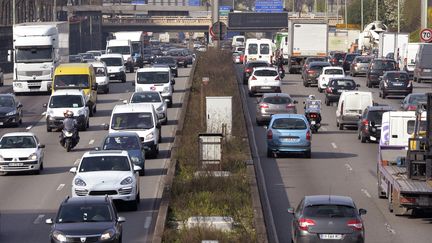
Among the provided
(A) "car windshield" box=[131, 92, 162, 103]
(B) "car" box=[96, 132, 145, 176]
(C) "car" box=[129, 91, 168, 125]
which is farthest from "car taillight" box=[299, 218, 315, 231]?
(A) "car windshield" box=[131, 92, 162, 103]

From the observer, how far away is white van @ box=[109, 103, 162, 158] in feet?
140

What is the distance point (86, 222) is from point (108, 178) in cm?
713

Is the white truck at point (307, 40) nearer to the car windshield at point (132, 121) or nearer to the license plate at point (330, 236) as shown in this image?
the car windshield at point (132, 121)

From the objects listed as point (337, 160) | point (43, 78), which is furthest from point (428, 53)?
point (337, 160)

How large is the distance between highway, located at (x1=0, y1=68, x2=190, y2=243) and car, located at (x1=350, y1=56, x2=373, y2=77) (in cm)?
2587

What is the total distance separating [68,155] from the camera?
4431 centimetres

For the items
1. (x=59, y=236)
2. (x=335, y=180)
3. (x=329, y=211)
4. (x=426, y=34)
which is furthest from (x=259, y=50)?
(x=59, y=236)

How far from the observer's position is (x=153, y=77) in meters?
60.3

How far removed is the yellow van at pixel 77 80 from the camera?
5803 cm

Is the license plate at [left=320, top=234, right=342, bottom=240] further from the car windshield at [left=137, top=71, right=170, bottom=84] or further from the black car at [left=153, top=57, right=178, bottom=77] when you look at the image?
the black car at [left=153, top=57, right=178, bottom=77]

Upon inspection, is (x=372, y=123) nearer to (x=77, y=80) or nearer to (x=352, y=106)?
(x=352, y=106)

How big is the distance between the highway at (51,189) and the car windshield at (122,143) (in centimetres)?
105

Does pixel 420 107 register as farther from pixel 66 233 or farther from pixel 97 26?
pixel 97 26

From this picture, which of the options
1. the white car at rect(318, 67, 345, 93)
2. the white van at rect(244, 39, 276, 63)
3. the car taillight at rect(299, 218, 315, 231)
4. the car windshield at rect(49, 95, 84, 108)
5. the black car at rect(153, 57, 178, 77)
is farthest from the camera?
the white van at rect(244, 39, 276, 63)
